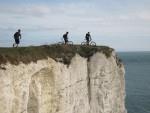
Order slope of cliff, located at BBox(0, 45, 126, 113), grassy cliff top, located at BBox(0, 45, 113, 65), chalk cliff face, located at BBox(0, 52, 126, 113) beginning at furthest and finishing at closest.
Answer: grassy cliff top, located at BBox(0, 45, 113, 65) < slope of cliff, located at BBox(0, 45, 126, 113) < chalk cliff face, located at BBox(0, 52, 126, 113)

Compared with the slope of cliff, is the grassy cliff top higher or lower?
higher

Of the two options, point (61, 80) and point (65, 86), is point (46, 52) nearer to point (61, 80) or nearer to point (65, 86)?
point (61, 80)

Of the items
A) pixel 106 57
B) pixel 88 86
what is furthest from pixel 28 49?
pixel 106 57

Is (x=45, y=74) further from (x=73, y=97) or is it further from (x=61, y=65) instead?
(x=73, y=97)

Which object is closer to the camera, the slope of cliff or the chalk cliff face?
the chalk cliff face

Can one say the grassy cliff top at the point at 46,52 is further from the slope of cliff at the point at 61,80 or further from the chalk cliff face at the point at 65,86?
the chalk cliff face at the point at 65,86

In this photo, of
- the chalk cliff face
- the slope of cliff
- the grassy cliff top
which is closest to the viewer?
the chalk cliff face

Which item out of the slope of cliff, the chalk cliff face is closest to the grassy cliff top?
the slope of cliff

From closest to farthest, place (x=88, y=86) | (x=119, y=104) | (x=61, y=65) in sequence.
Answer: (x=61, y=65) → (x=88, y=86) → (x=119, y=104)

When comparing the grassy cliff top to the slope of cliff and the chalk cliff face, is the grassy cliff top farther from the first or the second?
the chalk cliff face
